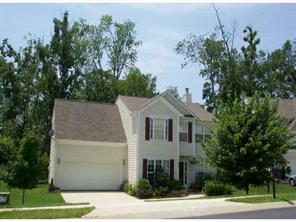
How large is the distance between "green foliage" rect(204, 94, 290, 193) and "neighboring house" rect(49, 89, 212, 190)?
8119mm

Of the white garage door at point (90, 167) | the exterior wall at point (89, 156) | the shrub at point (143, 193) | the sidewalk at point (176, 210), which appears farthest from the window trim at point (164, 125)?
the sidewalk at point (176, 210)

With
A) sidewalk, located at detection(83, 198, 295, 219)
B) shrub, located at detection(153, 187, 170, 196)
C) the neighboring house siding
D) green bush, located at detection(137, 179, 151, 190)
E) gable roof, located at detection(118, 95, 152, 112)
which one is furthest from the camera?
gable roof, located at detection(118, 95, 152, 112)

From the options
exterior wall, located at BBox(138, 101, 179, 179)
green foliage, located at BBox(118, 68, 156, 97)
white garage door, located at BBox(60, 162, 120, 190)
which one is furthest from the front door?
green foliage, located at BBox(118, 68, 156, 97)

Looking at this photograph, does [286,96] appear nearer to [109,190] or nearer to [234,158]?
[109,190]

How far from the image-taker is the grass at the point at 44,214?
576 inches

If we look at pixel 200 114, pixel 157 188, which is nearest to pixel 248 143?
pixel 157 188

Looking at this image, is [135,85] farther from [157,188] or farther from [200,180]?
[157,188]

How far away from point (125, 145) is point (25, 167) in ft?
37.3

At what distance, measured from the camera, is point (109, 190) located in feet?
102

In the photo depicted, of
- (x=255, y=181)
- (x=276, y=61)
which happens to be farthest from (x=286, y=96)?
(x=255, y=181)

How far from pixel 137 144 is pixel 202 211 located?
1437 cm

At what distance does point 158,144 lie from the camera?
1207 inches

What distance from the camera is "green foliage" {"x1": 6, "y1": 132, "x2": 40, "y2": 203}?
2136 centimetres

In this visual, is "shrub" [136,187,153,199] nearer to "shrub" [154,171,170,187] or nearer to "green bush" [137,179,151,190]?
"green bush" [137,179,151,190]
